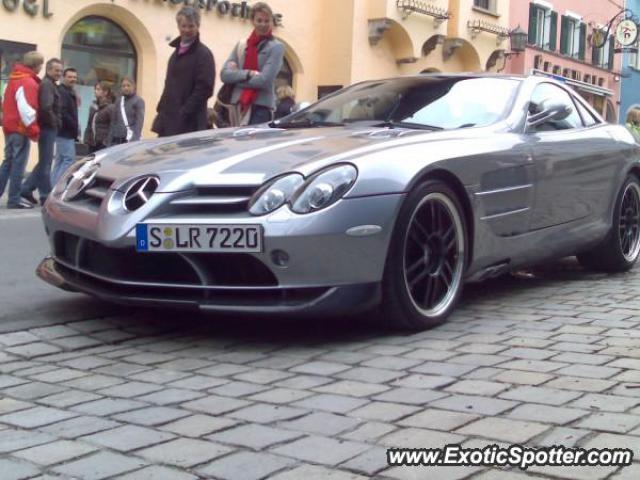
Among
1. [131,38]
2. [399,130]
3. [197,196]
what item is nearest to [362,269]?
[197,196]

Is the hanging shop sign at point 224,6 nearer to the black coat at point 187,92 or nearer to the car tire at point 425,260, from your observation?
the black coat at point 187,92

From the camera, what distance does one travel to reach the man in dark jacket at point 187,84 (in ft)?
24.0

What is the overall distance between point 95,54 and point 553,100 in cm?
1392

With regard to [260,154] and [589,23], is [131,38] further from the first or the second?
[589,23]

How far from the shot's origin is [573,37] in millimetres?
34312

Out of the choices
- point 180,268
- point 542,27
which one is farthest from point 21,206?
point 542,27

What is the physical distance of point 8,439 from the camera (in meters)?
3.00

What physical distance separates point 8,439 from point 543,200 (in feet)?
11.0

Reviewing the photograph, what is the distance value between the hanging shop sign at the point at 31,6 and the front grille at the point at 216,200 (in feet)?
43.0

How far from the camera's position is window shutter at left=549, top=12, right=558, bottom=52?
32.5 meters

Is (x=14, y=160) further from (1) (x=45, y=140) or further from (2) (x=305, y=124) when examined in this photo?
(2) (x=305, y=124)

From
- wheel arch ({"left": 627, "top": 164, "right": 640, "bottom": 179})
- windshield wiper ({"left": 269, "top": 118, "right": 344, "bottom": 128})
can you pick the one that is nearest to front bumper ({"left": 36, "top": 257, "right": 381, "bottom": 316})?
windshield wiper ({"left": 269, "top": 118, "right": 344, "bottom": 128})

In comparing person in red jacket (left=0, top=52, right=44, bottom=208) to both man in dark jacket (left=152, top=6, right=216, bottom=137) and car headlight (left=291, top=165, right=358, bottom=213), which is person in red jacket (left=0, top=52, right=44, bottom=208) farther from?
car headlight (left=291, top=165, right=358, bottom=213)

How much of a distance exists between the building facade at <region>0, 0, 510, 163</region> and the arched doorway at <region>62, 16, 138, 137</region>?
0.7 inches
